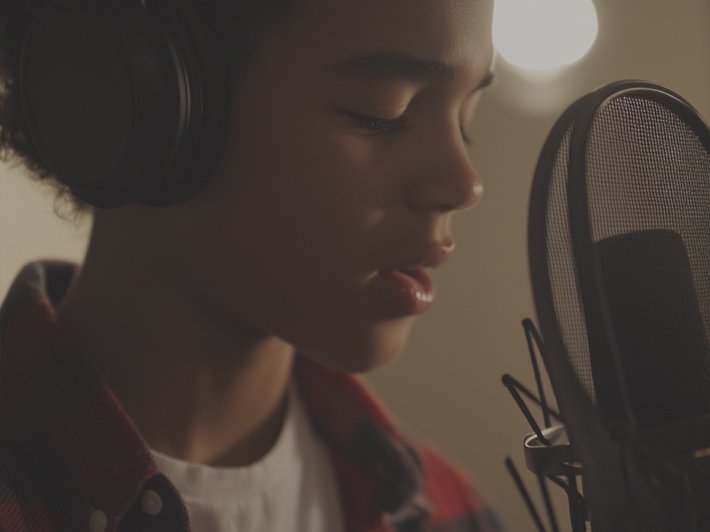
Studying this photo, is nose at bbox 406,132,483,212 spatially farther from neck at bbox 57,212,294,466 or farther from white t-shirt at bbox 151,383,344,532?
white t-shirt at bbox 151,383,344,532

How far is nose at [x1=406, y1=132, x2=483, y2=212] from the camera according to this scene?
63cm

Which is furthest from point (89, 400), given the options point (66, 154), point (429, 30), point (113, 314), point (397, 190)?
point (429, 30)

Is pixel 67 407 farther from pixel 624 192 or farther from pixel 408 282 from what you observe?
pixel 624 192

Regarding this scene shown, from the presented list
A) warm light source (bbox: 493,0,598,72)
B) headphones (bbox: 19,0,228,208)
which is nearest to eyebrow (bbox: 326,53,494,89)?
headphones (bbox: 19,0,228,208)

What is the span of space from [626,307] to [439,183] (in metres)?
0.26

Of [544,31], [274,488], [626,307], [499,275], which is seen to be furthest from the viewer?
[499,275]

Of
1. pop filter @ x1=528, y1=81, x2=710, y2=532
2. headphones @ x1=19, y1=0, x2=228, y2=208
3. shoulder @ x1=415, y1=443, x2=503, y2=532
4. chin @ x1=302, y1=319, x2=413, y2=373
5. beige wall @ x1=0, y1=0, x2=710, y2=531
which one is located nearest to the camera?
pop filter @ x1=528, y1=81, x2=710, y2=532

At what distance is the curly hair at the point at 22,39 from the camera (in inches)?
25.4

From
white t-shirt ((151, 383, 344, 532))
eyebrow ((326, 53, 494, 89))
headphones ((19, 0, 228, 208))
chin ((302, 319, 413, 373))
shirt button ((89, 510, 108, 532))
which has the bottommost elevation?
white t-shirt ((151, 383, 344, 532))

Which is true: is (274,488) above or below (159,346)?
below

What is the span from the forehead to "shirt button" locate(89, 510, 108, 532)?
1.33ft

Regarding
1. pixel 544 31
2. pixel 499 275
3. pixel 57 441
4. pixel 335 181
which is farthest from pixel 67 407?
pixel 499 275

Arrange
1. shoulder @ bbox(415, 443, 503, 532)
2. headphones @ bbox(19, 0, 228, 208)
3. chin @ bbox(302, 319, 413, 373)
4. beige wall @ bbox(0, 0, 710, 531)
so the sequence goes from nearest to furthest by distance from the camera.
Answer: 1. headphones @ bbox(19, 0, 228, 208)
2. chin @ bbox(302, 319, 413, 373)
3. shoulder @ bbox(415, 443, 503, 532)
4. beige wall @ bbox(0, 0, 710, 531)

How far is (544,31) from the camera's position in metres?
1.12
